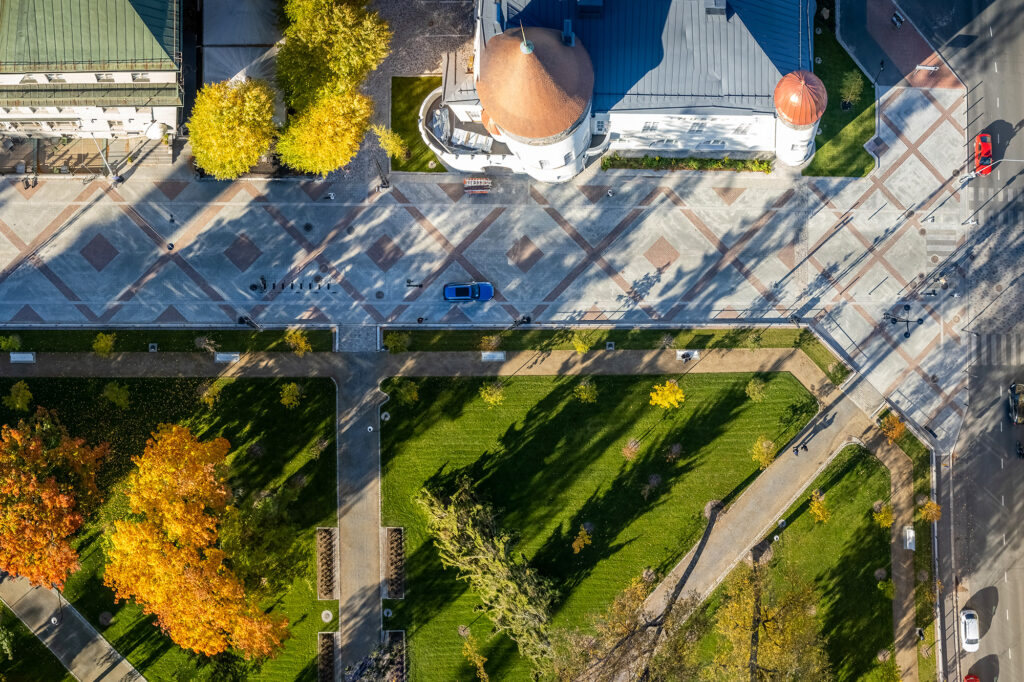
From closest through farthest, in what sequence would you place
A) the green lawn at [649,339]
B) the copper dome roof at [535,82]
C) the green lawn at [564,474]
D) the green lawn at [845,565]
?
the copper dome roof at [535,82] → the green lawn at [564,474] → the green lawn at [845,565] → the green lawn at [649,339]

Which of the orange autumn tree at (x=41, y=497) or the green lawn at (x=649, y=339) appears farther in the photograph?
the green lawn at (x=649, y=339)

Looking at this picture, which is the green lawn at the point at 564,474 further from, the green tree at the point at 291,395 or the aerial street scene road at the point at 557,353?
the green tree at the point at 291,395

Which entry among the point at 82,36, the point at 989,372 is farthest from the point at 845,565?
the point at 82,36

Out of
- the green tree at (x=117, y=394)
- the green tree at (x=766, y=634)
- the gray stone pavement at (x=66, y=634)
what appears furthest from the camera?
the gray stone pavement at (x=66, y=634)

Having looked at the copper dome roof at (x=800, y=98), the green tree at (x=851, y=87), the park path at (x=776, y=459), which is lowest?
the park path at (x=776, y=459)

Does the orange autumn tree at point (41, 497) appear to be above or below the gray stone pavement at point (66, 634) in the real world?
above

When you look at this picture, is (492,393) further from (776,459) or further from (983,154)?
(983,154)

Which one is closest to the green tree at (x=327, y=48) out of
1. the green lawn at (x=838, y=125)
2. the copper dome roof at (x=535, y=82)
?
the copper dome roof at (x=535, y=82)
